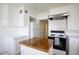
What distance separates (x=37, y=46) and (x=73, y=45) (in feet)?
1.69

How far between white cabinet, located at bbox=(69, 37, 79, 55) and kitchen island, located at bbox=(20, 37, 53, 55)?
0.27 meters

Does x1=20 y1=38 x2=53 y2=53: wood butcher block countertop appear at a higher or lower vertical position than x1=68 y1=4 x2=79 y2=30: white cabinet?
lower

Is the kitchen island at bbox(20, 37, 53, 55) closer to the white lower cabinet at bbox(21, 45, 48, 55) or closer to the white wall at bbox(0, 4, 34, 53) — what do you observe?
the white lower cabinet at bbox(21, 45, 48, 55)

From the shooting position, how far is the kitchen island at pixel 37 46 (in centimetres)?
125

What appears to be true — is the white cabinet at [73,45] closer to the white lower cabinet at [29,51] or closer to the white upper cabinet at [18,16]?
the white lower cabinet at [29,51]

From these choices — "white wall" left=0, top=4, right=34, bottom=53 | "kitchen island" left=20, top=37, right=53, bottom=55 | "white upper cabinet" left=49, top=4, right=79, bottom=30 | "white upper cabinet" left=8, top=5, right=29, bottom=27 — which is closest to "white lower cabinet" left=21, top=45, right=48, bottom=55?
"kitchen island" left=20, top=37, right=53, bottom=55

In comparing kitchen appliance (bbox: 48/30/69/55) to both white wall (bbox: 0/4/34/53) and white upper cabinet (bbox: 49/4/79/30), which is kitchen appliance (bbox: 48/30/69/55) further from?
white wall (bbox: 0/4/34/53)

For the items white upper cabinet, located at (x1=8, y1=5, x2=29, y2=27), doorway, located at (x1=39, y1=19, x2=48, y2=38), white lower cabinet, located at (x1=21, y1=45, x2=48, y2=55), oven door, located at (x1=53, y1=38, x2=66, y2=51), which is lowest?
white lower cabinet, located at (x1=21, y1=45, x2=48, y2=55)

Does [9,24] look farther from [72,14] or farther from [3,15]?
[72,14]

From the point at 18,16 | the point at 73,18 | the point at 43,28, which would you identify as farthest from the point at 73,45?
the point at 18,16

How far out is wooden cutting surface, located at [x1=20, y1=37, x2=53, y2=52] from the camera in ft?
4.17

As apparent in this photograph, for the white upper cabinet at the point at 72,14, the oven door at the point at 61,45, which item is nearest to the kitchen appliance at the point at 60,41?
the oven door at the point at 61,45

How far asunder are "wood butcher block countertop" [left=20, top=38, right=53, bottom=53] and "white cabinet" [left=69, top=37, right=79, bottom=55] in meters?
0.28

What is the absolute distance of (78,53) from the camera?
4.10 feet
